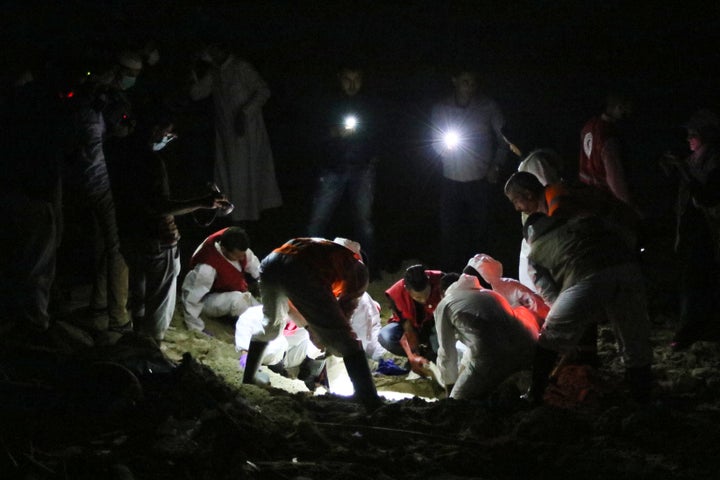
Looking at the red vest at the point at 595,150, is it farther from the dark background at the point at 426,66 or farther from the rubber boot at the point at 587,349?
the dark background at the point at 426,66

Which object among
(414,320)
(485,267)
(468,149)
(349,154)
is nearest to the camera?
(485,267)

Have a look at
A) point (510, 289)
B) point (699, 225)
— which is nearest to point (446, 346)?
point (510, 289)

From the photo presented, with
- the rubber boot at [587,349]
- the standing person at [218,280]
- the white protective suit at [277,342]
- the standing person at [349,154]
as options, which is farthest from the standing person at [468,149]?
the rubber boot at [587,349]

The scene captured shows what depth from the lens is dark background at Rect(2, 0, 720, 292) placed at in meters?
8.97

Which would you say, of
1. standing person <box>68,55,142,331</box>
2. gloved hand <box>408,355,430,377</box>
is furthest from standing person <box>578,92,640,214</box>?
standing person <box>68,55,142,331</box>

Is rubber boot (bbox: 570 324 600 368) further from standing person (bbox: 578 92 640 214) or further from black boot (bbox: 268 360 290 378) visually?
black boot (bbox: 268 360 290 378)

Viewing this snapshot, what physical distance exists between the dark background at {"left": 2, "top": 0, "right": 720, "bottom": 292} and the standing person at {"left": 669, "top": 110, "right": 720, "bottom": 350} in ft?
8.98

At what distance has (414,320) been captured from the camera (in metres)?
6.61

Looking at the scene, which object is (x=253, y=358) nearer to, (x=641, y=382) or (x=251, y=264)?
(x=251, y=264)

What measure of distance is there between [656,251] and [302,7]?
221 inches

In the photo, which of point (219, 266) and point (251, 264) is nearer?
point (219, 266)

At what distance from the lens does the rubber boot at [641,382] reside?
15.5ft

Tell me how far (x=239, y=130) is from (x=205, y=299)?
1.79 m

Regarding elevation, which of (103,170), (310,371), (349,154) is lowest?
(310,371)
